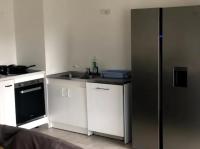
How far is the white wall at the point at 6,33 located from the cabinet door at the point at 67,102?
0.82 m

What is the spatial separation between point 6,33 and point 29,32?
1.23ft

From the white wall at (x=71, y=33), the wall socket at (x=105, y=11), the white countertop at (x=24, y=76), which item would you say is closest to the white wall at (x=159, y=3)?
the white wall at (x=71, y=33)

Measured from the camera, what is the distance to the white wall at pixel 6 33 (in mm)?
5305

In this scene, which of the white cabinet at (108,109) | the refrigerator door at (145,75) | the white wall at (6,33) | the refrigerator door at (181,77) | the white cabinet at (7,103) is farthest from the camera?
the white wall at (6,33)

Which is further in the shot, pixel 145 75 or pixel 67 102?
pixel 67 102

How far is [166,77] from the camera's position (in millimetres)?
3986

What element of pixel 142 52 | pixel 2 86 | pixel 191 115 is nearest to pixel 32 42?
pixel 2 86

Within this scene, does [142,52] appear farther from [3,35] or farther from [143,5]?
[3,35]

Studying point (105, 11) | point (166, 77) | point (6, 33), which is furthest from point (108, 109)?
point (6, 33)

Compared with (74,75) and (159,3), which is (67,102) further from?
(159,3)

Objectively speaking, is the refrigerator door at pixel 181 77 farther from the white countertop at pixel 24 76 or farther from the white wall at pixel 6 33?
the white wall at pixel 6 33

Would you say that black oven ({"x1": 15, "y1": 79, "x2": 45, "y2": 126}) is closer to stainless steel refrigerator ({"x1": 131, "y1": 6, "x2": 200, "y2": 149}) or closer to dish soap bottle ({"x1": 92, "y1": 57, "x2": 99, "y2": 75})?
dish soap bottle ({"x1": 92, "y1": 57, "x2": 99, "y2": 75})

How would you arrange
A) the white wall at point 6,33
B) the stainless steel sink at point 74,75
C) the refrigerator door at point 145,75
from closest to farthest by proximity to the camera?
the refrigerator door at point 145,75 < the stainless steel sink at point 74,75 < the white wall at point 6,33

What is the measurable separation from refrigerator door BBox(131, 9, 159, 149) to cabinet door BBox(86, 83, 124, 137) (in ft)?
0.98
